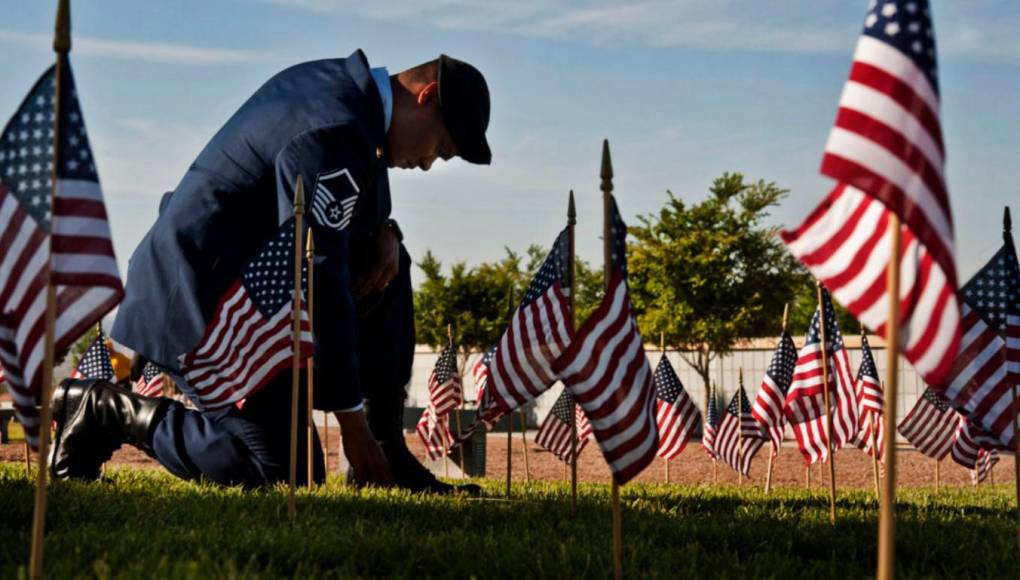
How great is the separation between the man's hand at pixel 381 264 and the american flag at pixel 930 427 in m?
7.89

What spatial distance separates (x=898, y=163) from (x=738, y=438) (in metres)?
10.9

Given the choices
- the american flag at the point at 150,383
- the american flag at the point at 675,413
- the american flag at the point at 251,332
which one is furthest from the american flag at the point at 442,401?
the american flag at the point at 251,332

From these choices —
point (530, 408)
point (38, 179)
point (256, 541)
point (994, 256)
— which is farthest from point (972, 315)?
point (530, 408)

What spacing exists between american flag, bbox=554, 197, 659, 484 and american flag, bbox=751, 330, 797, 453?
7.22 metres

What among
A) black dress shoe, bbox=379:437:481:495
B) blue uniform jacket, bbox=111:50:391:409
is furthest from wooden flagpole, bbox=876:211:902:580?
black dress shoe, bbox=379:437:481:495

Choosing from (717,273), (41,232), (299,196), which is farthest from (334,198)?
(717,273)

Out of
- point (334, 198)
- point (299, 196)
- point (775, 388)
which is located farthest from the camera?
point (775, 388)

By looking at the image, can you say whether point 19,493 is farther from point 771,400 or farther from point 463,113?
point 771,400

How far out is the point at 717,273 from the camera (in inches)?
1319

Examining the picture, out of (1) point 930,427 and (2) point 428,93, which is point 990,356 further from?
(1) point 930,427

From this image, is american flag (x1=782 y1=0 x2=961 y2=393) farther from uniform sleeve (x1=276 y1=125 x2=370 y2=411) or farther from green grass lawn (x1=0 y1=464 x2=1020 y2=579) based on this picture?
uniform sleeve (x1=276 y1=125 x2=370 y2=411)

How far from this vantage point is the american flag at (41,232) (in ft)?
12.3

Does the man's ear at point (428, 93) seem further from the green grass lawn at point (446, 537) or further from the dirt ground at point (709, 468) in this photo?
the dirt ground at point (709, 468)

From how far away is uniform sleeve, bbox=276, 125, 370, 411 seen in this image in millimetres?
6219
